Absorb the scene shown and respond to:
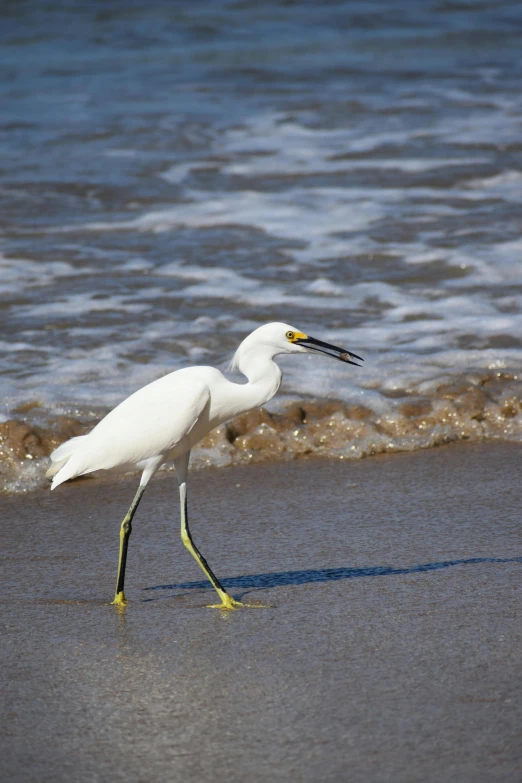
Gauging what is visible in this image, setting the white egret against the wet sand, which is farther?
the white egret

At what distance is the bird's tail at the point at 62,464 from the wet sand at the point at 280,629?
0.36 metres

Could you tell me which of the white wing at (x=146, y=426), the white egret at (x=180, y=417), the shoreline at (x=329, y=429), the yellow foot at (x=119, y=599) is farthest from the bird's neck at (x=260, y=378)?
the shoreline at (x=329, y=429)

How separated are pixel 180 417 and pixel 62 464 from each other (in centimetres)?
50

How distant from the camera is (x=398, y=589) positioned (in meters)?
3.37

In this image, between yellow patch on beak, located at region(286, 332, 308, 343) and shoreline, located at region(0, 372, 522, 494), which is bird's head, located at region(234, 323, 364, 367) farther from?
shoreline, located at region(0, 372, 522, 494)

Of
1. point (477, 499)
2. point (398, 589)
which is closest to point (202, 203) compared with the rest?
point (477, 499)

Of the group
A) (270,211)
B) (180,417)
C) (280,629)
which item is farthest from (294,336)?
(270,211)

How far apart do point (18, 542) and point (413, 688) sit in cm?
178

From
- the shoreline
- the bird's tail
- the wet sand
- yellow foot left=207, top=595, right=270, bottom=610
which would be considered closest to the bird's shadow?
the wet sand

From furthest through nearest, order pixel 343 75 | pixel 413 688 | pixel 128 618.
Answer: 1. pixel 343 75
2. pixel 128 618
3. pixel 413 688

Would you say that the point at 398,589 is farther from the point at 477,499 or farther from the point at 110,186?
the point at 110,186

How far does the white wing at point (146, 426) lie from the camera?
10.9 ft

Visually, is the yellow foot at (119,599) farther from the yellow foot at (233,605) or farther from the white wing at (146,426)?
the white wing at (146,426)

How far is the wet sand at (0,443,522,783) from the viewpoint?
237 cm
